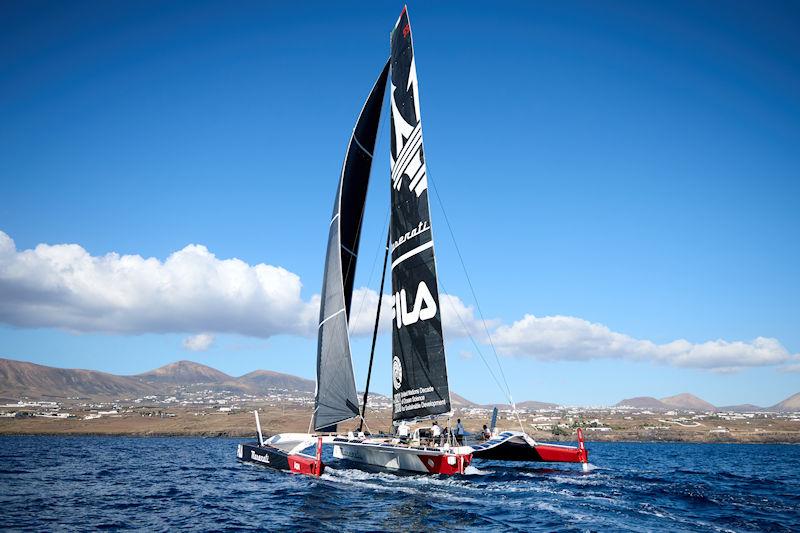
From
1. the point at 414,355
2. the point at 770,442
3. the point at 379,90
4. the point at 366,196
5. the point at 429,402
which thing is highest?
the point at 379,90

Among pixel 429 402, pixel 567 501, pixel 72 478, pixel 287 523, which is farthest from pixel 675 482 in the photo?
pixel 72 478

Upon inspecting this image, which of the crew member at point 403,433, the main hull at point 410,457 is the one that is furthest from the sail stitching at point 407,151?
the main hull at point 410,457

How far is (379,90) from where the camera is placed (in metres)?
38.2

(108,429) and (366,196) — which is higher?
(366,196)

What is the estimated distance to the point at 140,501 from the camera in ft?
76.4

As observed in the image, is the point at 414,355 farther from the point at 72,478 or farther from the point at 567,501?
the point at 72,478

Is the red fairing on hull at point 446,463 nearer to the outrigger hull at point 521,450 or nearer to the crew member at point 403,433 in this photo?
the outrigger hull at point 521,450

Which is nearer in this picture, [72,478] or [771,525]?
[771,525]

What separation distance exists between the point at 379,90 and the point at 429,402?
21648mm

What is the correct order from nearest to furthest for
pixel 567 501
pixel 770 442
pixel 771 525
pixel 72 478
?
pixel 771 525 → pixel 567 501 → pixel 72 478 → pixel 770 442

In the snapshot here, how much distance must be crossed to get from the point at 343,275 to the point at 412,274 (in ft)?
28.9

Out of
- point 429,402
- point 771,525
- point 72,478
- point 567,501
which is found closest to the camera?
point 771,525

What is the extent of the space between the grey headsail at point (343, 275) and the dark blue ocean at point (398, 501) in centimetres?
406

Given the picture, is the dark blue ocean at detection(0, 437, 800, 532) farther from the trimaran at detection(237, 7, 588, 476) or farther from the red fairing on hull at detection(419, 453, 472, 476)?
the trimaran at detection(237, 7, 588, 476)
